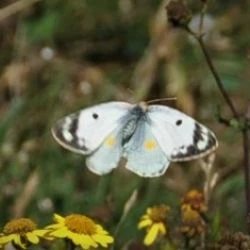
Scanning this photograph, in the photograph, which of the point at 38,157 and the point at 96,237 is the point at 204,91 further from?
the point at 96,237

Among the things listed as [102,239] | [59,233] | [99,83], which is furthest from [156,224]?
[99,83]

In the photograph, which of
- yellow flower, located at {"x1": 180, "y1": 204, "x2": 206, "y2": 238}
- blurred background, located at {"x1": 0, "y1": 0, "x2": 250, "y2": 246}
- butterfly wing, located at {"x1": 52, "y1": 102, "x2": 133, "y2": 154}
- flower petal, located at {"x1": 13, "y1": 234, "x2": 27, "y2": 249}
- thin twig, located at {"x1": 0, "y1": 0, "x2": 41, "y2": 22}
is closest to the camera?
flower petal, located at {"x1": 13, "y1": 234, "x2": 27, "y2": 249}

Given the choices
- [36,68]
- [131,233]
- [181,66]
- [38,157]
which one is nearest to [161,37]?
[181,66]

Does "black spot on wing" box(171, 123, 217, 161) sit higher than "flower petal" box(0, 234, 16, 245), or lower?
lower

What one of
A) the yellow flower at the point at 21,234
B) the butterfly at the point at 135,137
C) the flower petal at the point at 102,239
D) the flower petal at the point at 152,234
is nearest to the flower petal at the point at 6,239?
the yellow flower at the point at 21,234

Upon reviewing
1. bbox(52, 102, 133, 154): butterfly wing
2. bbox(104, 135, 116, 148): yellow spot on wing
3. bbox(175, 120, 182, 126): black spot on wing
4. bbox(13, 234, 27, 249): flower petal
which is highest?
bbox(13, 234, 27, 249): flower petal

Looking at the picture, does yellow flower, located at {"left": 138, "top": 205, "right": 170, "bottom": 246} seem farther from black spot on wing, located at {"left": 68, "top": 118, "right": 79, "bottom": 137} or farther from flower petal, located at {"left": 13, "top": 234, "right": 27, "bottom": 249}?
flower petal, located at {"left": 13, "top": 234, "right": 27, "bottom": 249}

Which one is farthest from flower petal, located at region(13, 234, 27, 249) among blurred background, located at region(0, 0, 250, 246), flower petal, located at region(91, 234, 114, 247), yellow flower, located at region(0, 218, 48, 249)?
blurred background, located at region(0, 0, 250, 246)
